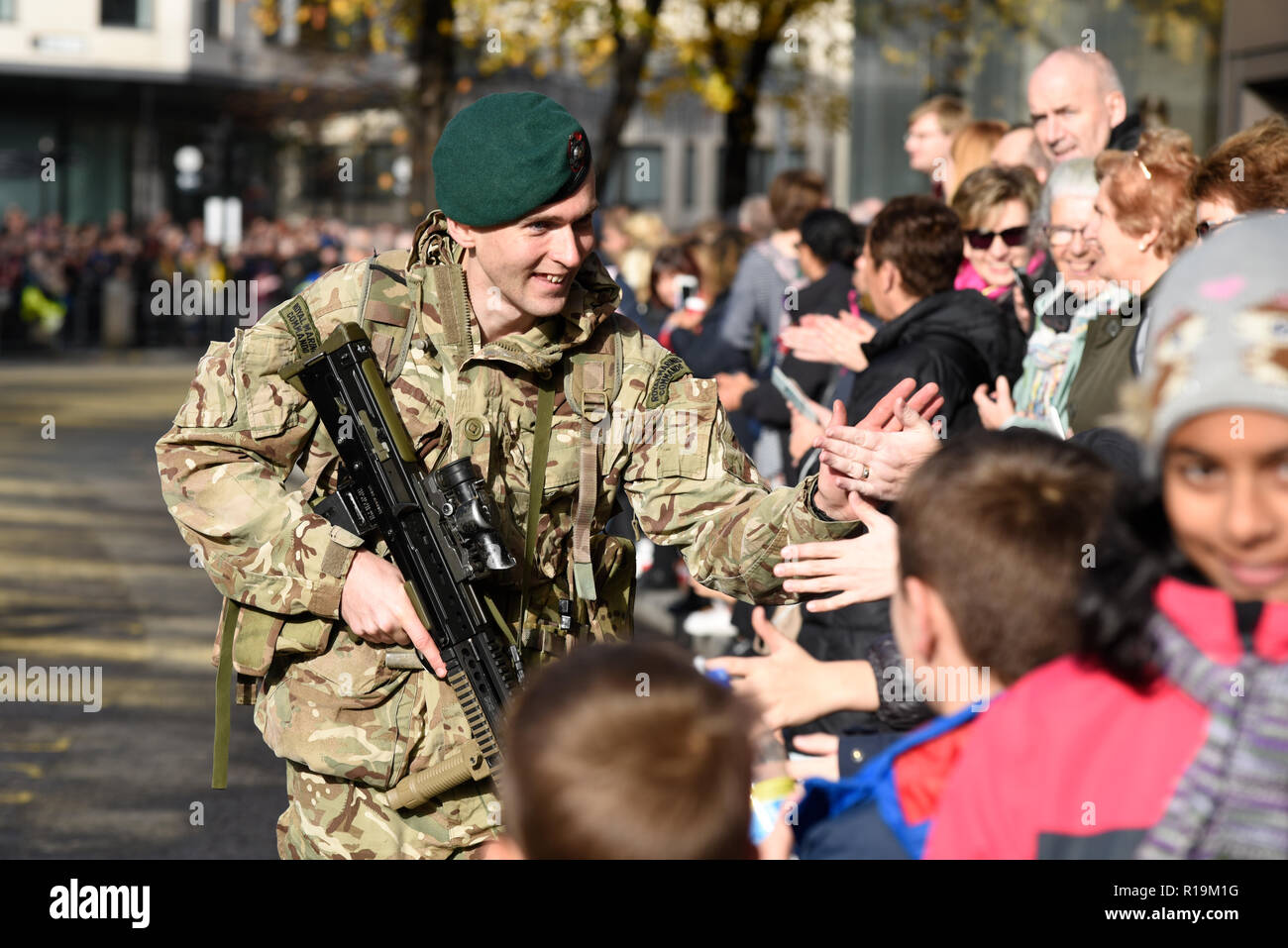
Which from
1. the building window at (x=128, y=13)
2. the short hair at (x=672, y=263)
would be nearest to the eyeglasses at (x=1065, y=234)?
the short hair at (x=672, y=263)

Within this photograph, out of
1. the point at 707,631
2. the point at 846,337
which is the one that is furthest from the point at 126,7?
the point at 846,337

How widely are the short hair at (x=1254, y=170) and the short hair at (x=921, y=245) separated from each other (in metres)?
1.15

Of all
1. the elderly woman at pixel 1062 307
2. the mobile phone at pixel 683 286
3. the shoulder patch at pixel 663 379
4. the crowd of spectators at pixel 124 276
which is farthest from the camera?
the crowd of spectators at pixel 124 276

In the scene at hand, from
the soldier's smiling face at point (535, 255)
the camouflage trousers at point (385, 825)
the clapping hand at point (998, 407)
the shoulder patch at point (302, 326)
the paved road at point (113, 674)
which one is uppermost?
the soldier's smiling face at point (535, 255)

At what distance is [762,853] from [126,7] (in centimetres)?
4151

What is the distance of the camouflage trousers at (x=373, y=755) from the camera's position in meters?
3.13

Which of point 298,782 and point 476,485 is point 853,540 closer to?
point 476,485

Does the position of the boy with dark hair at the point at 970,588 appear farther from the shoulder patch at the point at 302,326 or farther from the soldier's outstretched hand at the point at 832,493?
the shoulder patch at the point at 302,326

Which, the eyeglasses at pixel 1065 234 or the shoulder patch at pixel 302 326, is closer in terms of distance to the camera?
the shoulder patch at pixel 302 326

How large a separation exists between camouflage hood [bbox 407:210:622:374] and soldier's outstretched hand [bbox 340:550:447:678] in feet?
1.50

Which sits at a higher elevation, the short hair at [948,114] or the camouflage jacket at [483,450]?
the short hair at [948,114]

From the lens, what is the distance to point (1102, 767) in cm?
163

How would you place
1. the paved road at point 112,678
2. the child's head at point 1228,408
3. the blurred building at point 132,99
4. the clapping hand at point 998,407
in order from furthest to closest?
the blurred building at point 132,99 < the paved road at point 112,678 < the clapping hand at point 998,407 < the child's head at point 1228,408
